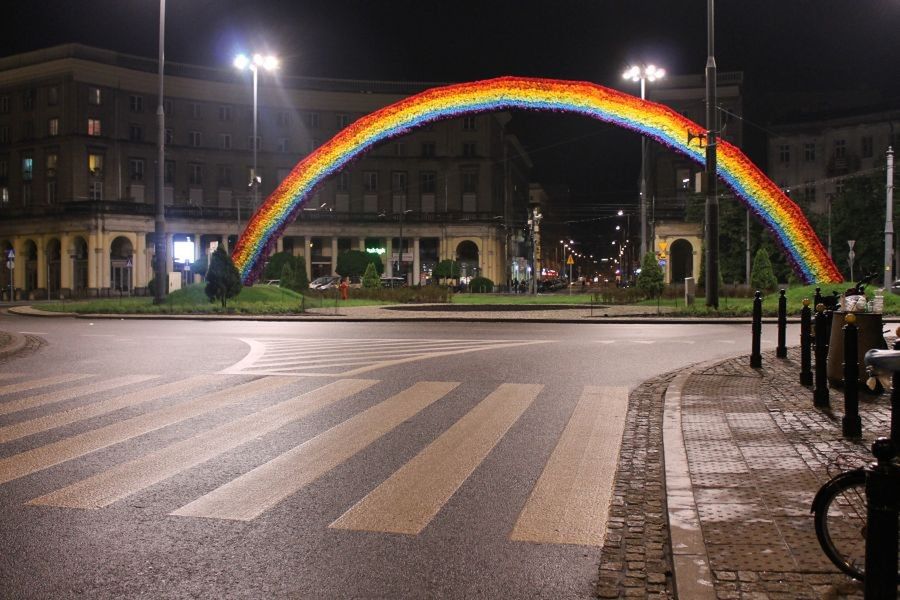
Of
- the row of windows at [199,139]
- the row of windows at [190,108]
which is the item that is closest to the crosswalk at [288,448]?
the row of windows at [190,108]

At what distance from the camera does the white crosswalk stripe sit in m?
14.2

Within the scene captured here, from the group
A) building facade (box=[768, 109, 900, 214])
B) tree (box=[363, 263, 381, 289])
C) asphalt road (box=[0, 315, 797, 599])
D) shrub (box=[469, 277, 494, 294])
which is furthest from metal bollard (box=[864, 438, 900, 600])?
building facade (box=[768, 109, 900, 214])

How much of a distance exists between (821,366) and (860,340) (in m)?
1.03

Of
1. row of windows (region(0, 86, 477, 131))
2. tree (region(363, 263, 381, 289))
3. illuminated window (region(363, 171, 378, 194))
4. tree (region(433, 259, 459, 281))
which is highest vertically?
row of windows (region(0, 86, 477, 131))

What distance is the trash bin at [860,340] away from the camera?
9992 mm

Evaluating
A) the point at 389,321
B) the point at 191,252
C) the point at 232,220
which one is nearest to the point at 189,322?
the point at 389,321

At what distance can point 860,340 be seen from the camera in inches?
396

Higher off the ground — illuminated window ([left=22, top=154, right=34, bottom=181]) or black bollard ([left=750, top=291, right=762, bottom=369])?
illuminated window ([left=22, top=154, right=34, bottom=181])

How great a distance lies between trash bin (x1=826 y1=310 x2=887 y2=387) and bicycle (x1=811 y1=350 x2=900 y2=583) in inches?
213

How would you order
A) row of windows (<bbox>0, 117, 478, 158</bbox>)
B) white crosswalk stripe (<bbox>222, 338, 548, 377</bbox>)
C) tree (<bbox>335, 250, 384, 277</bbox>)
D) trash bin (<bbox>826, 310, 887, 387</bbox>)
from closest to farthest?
trash bin (<bbox>826, 310, 887, 387</bbox>) < white crosswalk stripe (<bbox>222, 338, 548, 377</bbox>) < row of windows (<bbox>0, 117, 478, 158</bbox>) < tree (<bbox>335, 250, 384, 277</bbox>)

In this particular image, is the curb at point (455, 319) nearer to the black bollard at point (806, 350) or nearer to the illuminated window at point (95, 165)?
the black bollard at point (806, 350)

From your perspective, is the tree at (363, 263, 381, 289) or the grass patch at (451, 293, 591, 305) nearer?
the grass patch at (451, 293, 591, 305)

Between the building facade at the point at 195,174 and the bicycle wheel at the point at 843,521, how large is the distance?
237 feet

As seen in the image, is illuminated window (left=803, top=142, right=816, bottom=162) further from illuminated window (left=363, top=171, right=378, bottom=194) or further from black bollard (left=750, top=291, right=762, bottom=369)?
black bollard (left=750, top=291, right=762, bottom=369)
